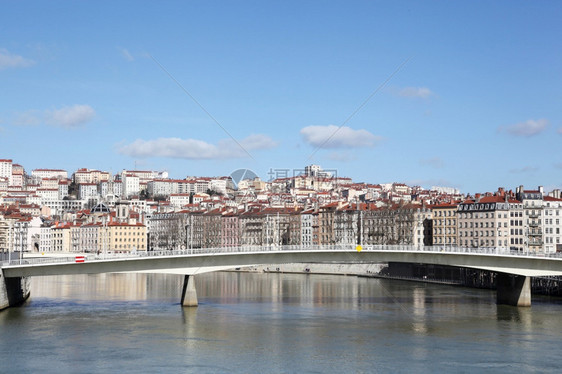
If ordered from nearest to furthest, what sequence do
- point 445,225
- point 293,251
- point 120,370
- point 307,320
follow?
point 120,370 → point 307,320 → point 293,251 → point 445,225

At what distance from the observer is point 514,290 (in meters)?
53.0

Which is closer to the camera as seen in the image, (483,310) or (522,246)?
(483,310)

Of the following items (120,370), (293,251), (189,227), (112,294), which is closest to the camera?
(120,370)

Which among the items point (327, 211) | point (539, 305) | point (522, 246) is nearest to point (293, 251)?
point (539, 305)

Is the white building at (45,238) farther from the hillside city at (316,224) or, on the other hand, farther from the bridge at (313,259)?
the bridge at (313,259)

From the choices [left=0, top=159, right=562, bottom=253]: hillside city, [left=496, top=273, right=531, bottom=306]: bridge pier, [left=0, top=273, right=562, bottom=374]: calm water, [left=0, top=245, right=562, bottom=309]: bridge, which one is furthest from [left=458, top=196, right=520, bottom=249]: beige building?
[left=0, top=245, right=562, bottom=309]: bridge

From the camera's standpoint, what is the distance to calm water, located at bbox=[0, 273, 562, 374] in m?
33.0

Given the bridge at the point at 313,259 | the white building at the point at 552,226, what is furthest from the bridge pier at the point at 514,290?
the white building at the point at 552,226

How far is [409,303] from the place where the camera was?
5538cm

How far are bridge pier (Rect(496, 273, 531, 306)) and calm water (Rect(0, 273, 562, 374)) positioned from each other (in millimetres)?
1012

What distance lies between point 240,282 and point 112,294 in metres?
17.9

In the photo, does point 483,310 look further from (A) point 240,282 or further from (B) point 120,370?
(A) point 240,282

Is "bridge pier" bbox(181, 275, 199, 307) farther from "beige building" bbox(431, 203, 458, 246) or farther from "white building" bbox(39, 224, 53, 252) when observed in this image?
"white building" bbox(39, 224, 53, 252)

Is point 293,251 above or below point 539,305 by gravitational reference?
above
